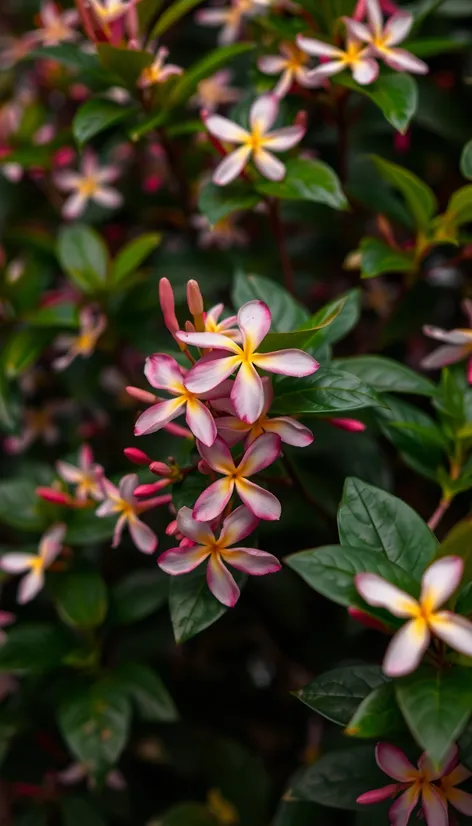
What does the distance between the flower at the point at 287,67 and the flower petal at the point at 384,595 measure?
57 centimetres

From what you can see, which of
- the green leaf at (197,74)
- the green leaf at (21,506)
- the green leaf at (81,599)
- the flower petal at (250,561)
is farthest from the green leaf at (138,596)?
the green leaf at (197,74)

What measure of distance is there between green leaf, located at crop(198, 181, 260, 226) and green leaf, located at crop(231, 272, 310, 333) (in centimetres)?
7

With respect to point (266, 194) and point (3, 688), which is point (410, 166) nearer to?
point (266, 194)

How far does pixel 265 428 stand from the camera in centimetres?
62

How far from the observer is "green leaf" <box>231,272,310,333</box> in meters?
0.76

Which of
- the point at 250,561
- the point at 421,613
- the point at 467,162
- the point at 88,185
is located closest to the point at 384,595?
the point at 421,613

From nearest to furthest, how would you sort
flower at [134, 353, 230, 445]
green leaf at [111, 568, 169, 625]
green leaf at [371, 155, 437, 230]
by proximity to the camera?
flower at [134, 353, 230, 445] → green leaf at [371, 155, 437, 230] → green leaf at [111, 568, 169, 625]

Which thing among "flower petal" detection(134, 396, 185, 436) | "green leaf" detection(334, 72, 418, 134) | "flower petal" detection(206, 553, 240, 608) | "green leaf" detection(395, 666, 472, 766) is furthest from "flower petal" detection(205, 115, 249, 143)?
"green leaf" detection(395, 666, 472, 766)

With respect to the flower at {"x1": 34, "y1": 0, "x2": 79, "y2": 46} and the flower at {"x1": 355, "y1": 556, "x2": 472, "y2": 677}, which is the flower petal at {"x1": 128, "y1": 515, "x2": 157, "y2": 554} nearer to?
the flower at {"x1": 355, "y1": 556, "x2": 472, "y2": 677}

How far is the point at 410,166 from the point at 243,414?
2.29 feet

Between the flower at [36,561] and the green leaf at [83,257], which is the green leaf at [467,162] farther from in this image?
the flower at [36,561]

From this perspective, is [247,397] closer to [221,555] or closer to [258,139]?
[221,555]

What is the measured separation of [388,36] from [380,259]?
9.6 inches

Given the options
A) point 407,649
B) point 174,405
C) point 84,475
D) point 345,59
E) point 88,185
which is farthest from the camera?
point 88,185
